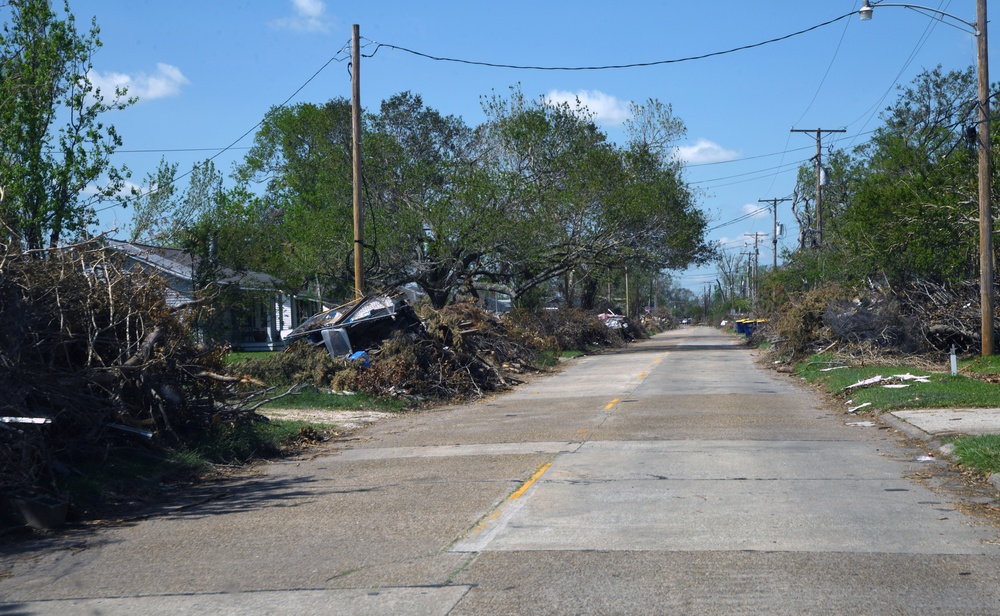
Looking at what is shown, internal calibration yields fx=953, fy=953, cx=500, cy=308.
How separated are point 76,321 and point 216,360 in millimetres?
2279

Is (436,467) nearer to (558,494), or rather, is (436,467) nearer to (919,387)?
(558,494)

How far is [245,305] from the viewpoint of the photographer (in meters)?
37.2

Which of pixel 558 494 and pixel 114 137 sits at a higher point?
pixel 114 137

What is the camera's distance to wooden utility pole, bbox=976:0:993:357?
22344 mm

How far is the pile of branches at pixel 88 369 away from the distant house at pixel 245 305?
1467cm

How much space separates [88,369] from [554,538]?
6296 millimetres

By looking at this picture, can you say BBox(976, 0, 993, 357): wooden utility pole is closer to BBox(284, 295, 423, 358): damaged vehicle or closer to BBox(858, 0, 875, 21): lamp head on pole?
BBox(858, 0, 875, 21): lamp head on pole

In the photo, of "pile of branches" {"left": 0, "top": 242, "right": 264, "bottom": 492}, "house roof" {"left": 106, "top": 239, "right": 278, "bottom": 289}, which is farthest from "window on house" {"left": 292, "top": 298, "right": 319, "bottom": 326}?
"pile of branches" {"left": 0, "top": 242, "right": 264, "bottom": 492}

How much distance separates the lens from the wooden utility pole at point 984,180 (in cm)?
2234

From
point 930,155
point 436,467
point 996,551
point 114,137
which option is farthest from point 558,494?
point 930,155

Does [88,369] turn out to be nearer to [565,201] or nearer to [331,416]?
[331,416]

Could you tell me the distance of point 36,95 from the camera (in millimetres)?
19094

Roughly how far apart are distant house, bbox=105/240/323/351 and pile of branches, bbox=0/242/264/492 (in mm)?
14674

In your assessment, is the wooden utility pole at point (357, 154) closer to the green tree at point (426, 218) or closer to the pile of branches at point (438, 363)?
the pile of branches at point (438, 363)
